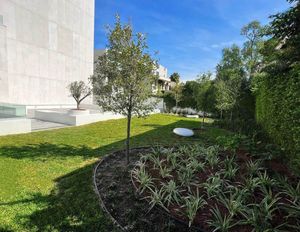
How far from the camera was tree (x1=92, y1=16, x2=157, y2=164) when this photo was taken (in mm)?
5102

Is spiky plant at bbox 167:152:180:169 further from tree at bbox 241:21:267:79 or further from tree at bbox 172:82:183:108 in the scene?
tree at bbox 241:21:267:79

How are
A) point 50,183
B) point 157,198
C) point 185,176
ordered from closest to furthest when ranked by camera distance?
point 157,198 → point 185,176 → point 50,183

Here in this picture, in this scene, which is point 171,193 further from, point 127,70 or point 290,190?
point 127,70

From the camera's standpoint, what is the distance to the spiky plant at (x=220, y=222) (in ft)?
9.13

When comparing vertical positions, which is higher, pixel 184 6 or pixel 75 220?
pixel 184 6

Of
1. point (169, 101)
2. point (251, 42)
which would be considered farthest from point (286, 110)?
point (251, 42)

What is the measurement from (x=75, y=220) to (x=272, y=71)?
260 inches

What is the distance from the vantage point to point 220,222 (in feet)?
9.41

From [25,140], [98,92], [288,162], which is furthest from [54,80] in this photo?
[288,162]

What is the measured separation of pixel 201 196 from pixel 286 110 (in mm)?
3329

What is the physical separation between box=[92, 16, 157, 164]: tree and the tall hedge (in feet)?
10.6

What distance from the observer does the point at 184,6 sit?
10961mm

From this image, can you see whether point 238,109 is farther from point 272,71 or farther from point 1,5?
point 1,5

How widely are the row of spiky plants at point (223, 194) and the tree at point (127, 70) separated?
1.45 metres
